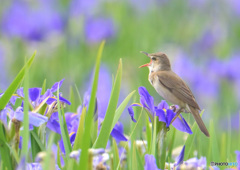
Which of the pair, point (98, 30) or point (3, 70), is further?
point (98, 30)

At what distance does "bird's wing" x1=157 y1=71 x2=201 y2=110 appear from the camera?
51.8 inches

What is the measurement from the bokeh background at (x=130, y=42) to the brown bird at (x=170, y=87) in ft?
4.33

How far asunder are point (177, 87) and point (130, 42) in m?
2.88

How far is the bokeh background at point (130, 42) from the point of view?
→ 132 inches

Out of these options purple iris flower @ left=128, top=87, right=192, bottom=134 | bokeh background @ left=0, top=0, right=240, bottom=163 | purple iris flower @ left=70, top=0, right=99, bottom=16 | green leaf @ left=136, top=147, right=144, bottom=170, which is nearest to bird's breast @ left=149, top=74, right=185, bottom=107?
purple iris flower @ left=128, top=87, right=192, bottom=134

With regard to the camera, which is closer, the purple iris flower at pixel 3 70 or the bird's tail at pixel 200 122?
the bird's tail at pixel 200 122

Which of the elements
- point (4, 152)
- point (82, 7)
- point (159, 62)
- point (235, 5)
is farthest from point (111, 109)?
point (235, 5)

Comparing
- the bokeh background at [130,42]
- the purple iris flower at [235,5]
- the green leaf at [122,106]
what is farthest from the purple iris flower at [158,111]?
the purple iris flower at [235,5]

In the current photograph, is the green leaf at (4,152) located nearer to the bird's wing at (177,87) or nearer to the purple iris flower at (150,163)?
the purple iris flower at (150,163)

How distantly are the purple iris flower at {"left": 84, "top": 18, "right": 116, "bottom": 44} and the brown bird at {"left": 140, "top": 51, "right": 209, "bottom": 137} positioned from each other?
2.56 m

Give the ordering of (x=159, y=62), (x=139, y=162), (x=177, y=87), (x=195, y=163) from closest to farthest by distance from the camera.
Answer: (x=195, y=163) < (x=139, y=162) < (x=177, y=87) < (x=159, y=62)

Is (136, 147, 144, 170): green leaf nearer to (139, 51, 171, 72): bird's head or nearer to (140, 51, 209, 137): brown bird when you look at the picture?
(140, 51, 209, 137): brown bird

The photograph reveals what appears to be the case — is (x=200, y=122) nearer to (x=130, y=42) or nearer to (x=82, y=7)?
(x=130, y=42)

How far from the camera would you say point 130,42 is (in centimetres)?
421
